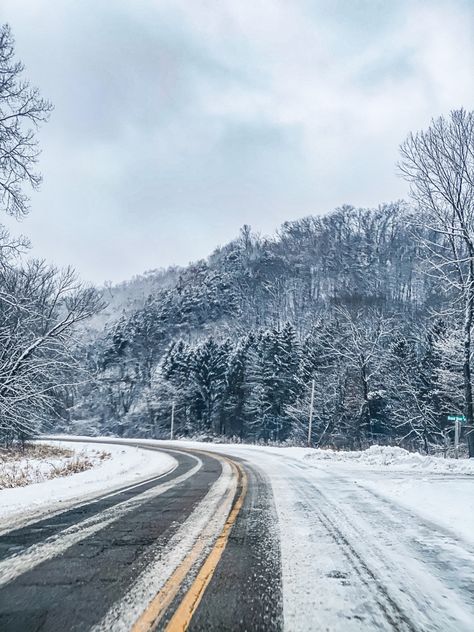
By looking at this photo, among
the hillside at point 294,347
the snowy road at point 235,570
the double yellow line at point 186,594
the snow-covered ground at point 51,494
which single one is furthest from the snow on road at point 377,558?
the hillside at point 294,347

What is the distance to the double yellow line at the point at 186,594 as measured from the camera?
2581 mm

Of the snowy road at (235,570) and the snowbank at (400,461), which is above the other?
the snowy road at (235,570)

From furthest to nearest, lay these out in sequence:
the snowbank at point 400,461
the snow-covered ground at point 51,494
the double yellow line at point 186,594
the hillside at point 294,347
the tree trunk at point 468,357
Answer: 1. the hillside at point 294,347
2. the tree trunk at point 468,357
3. the snowbank at point 400,461
4. the snow-covered ground at point 51,494
5. the double yellow line at point 186,594

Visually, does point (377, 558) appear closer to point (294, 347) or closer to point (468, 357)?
point (468, 357)

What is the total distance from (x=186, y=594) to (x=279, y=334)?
48.6m

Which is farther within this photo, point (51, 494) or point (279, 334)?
point (279, 334)

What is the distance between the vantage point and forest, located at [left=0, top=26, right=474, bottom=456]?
1731cm

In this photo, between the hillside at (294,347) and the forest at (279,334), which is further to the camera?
the hillside at (294,347)

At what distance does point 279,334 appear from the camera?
51281 mm

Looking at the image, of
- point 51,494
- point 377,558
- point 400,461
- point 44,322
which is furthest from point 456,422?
point 44,322

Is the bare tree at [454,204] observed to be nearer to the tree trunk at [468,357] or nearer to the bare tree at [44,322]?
the tree trunk at [468,357]

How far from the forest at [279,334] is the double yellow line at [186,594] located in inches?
344

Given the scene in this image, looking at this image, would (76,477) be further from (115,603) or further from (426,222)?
(426,222)

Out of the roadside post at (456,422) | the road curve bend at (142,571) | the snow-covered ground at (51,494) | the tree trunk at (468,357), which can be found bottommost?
the snow-covered ground at (51,494)
